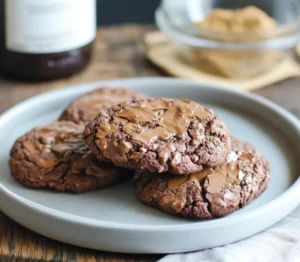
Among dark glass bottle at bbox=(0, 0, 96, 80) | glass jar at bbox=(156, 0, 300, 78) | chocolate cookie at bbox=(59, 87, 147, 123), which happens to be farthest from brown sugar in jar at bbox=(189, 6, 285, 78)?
chocolate cookie at bbox=(59, 87, 147, 123)

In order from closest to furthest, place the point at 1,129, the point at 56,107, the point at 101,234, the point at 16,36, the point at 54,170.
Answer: the point at 101,234, the point at 54,170, the point at 1,129, the point at 56,107, the point at 16,36

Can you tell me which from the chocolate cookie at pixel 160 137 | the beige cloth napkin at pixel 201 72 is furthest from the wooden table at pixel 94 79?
the chocolate cookie at pixel 160 137

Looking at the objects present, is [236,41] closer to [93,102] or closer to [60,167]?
[93,102]

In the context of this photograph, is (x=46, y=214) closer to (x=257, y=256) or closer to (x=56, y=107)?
(x=257, y=256)

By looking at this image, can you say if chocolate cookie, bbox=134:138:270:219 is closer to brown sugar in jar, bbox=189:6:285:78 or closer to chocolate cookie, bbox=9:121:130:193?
chocolate cookie, bbox=9:121:130:193

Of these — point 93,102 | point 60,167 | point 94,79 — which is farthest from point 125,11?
point 60,167

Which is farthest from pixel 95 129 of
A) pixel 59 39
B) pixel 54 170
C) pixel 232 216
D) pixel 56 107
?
pixel 59 39
